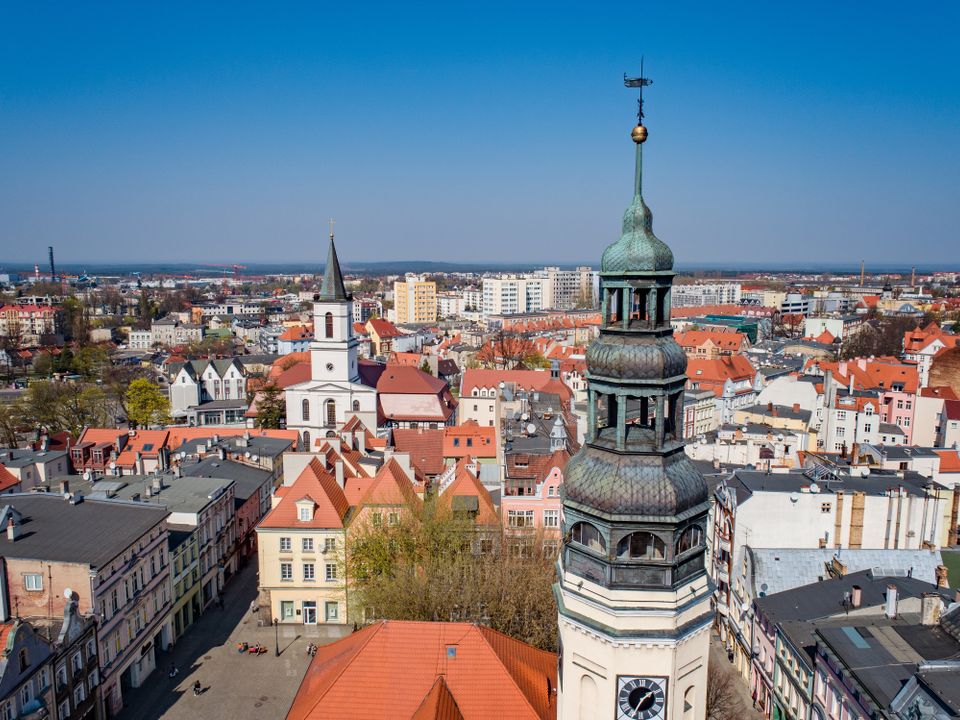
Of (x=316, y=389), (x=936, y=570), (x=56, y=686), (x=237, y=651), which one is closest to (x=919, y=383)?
(x=936, y=570)

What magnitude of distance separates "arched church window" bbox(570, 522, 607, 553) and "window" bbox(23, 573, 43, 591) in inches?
1001

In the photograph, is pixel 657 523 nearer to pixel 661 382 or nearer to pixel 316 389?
pixel 661 382

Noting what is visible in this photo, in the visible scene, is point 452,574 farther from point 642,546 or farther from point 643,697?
point 642,546

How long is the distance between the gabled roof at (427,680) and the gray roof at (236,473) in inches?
1209

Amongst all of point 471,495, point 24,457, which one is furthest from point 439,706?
point 24,457

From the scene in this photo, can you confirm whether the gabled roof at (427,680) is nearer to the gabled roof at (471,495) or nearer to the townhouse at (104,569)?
the townhouse at (104,569)

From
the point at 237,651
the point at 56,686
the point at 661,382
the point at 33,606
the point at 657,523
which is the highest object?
the point at 661,382

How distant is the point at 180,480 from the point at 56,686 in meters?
19.5

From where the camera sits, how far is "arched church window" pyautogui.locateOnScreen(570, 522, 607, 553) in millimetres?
15895

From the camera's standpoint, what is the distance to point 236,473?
176 ft

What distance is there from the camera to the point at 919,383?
279ft

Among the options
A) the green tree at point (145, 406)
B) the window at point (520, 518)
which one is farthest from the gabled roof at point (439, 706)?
the green tree at point (145, 406)

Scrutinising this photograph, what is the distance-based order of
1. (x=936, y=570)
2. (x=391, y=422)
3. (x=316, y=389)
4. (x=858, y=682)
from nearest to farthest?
(x=858, y=682) < (x=936, y=570) < (x=316, y=389) < (x=391, y=422)

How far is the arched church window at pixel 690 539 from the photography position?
15695 millimetres
